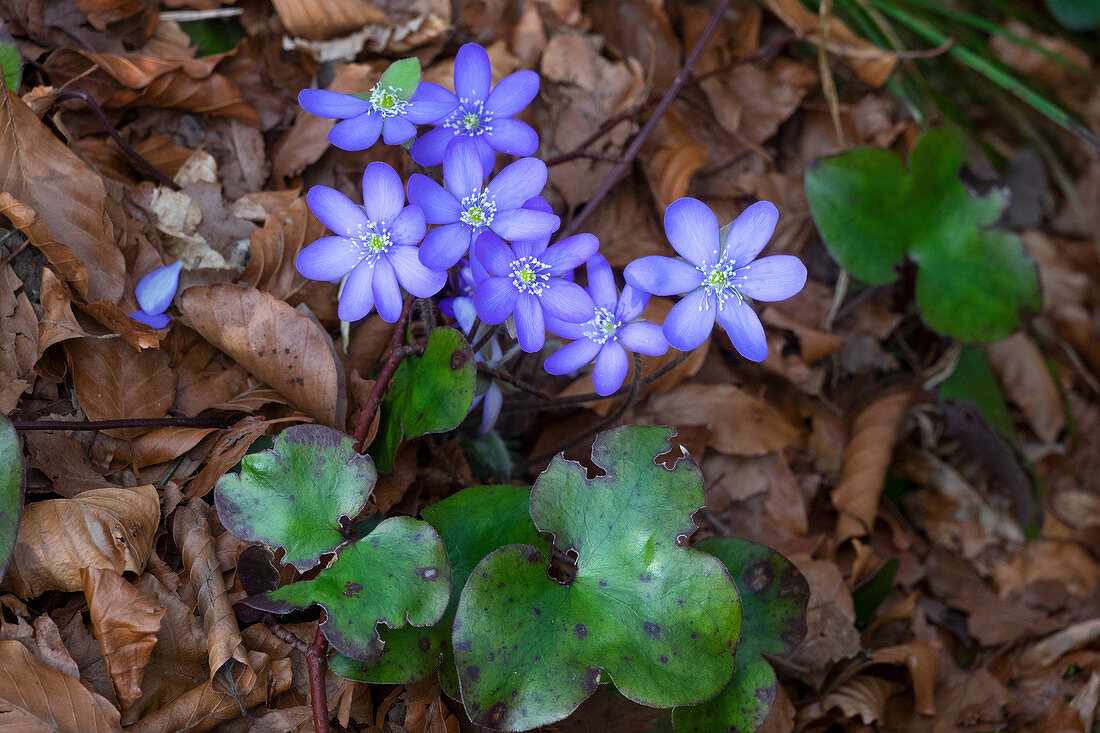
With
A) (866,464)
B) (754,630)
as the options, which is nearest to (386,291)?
(754,630)

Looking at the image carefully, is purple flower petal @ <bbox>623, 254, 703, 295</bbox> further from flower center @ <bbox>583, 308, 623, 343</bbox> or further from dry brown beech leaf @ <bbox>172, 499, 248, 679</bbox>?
dry brown beech leaf @ <bbox>172, 499, 248, 679</bbox>

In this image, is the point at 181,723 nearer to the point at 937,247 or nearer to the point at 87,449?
the point at 87,449

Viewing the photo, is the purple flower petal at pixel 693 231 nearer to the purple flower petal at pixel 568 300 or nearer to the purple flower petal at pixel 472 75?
the purple flower petal at pixel 568 300

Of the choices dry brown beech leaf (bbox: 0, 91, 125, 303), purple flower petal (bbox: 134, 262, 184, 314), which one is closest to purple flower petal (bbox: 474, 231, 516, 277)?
purple flower petal (bbox: 134, 262, 184, 314)

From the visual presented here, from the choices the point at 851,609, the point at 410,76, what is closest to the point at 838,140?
the point at 851,609

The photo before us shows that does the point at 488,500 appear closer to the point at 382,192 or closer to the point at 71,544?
the point at 382,192

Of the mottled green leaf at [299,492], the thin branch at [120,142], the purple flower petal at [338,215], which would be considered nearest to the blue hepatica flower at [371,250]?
the purple flower petal at [338,215]
